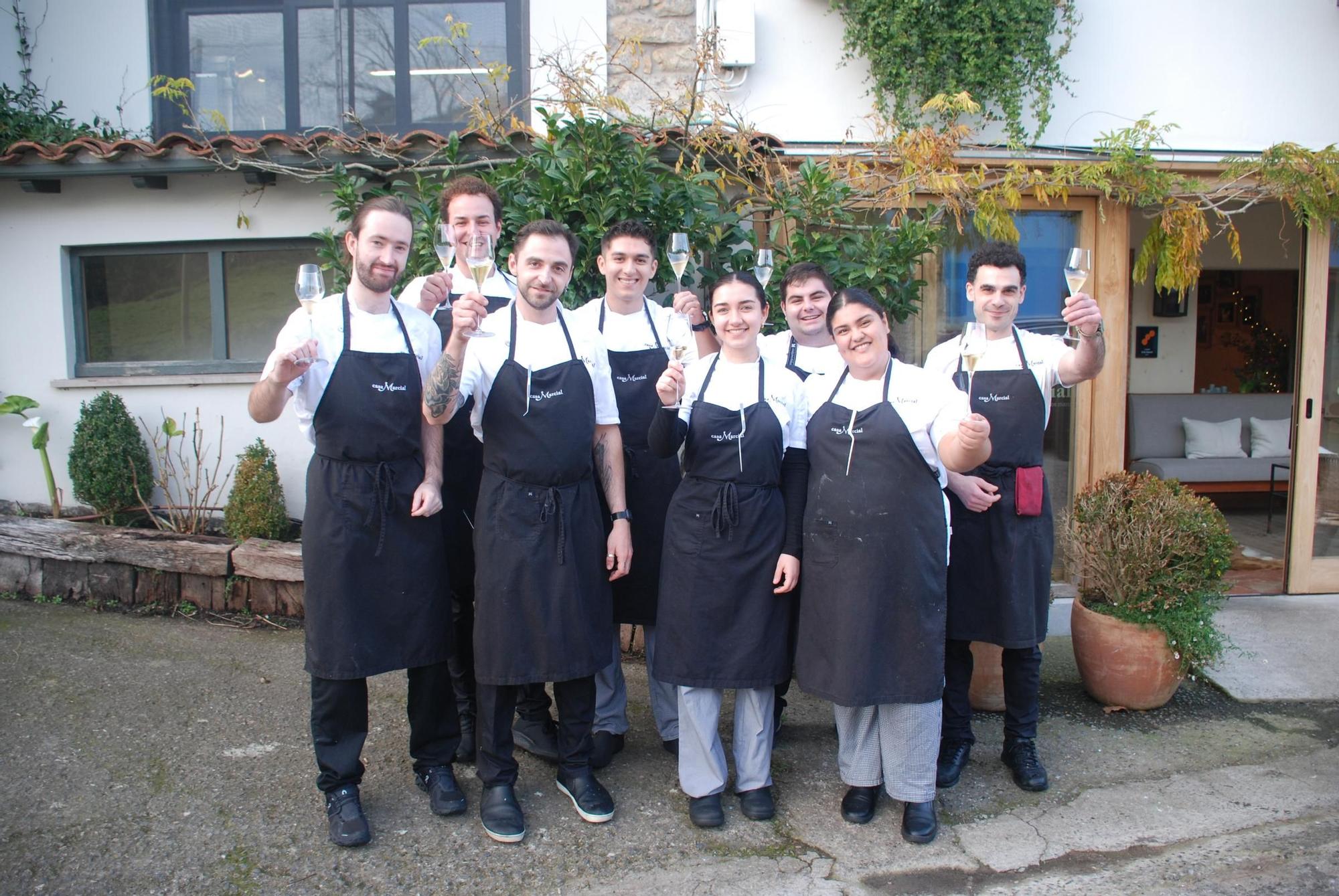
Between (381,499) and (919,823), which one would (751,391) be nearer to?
(381,499)

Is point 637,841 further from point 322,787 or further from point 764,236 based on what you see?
point 764,236

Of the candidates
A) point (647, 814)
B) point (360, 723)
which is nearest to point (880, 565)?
point (647, 814)

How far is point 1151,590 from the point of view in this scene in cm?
429

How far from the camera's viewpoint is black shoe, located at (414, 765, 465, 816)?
11.1 ft

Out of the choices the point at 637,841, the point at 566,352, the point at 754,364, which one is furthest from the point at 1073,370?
the point at 637,841

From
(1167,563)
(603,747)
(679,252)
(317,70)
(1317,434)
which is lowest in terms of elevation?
(603,747)

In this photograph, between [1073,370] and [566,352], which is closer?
[566,352]

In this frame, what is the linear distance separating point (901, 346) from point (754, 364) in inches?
112

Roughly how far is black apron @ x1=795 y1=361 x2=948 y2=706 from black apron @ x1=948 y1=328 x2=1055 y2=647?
456 mm

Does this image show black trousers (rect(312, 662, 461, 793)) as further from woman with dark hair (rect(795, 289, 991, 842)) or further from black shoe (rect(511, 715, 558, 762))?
woman with dark hair (rect(795, 289, 991, 842))

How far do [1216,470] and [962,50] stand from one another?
15.3ft

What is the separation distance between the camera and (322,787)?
10.8 feet

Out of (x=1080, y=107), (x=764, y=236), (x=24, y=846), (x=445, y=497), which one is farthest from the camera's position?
(x=1080, y=107)

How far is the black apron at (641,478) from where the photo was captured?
146 inches
